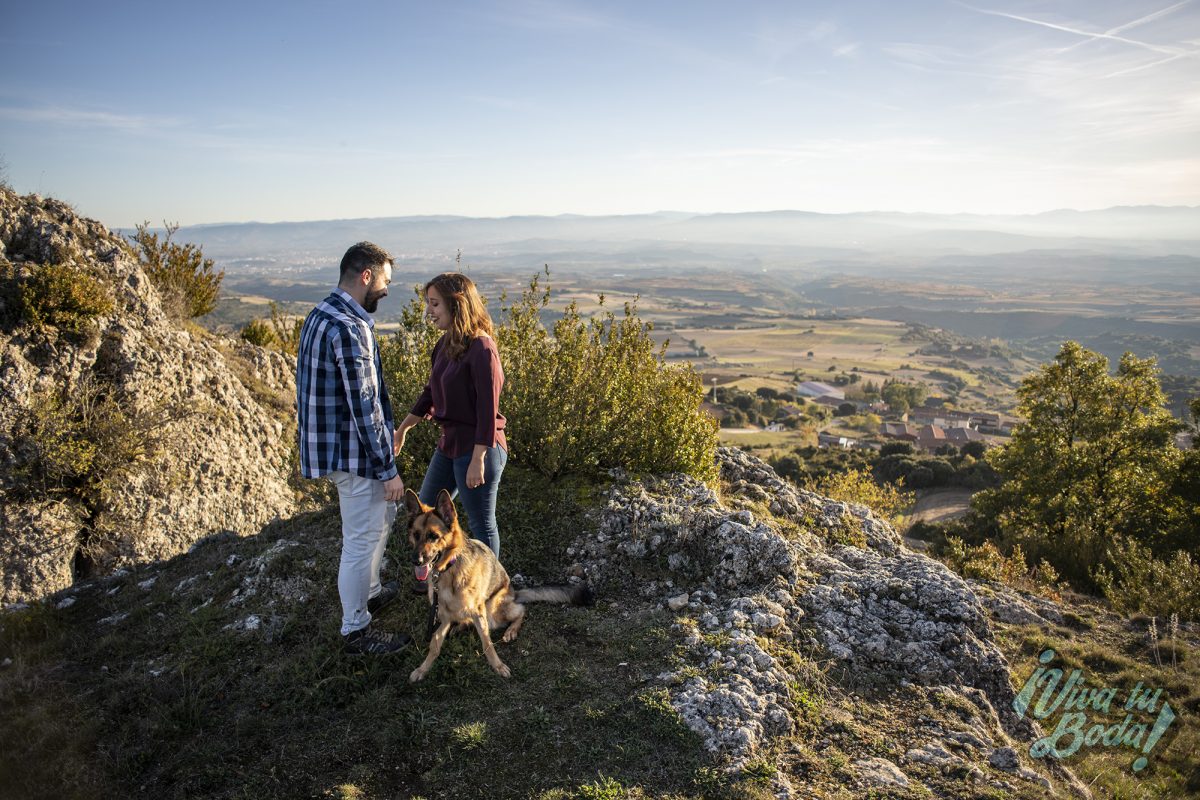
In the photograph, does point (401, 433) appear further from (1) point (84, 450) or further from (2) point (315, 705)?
(1) point (84, 450)

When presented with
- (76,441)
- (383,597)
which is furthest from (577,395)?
(76,441)

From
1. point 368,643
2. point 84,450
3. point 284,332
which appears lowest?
point 368,643

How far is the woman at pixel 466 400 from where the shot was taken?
4312 millimetres

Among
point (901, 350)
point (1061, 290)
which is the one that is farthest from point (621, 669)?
point (1061, 290)

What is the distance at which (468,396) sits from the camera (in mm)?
4488

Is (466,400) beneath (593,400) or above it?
above

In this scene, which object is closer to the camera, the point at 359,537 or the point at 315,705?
the point at 315,705

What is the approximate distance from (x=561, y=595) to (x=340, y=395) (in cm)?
246

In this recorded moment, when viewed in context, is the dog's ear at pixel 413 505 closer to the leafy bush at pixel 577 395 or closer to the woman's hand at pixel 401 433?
the woman's hand at pixel 401 433

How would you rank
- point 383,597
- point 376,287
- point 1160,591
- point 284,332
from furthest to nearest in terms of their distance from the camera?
1. point 284,332
2. point 1160,591
3. point 383,597
4. point 376,287

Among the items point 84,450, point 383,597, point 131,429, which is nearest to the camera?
point 383,597

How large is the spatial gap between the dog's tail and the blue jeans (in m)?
0.49

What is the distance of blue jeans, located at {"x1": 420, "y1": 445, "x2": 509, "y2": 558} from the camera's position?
4.60m

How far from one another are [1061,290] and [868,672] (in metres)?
239
